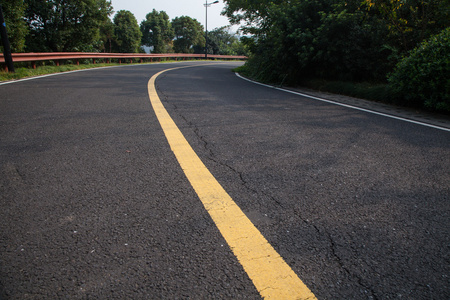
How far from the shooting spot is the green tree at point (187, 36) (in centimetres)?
8050

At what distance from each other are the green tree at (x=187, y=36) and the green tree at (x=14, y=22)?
2431 inches

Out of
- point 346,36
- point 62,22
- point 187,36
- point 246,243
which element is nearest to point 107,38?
point 62,22

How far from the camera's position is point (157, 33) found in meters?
70.4

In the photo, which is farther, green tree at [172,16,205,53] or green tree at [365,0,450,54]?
green tree at [172,16,205,53]

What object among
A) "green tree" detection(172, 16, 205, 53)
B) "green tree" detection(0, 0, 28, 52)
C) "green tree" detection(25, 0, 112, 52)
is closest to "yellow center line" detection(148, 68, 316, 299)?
"green tree" detection(0, 0, 28, 52)

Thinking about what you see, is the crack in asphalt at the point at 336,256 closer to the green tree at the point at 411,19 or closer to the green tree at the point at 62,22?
the green tree at the point at 411,19

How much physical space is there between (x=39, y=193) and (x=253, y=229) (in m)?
1.54

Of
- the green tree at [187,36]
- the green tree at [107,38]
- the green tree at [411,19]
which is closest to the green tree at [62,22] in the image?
the green tree at [107,38]

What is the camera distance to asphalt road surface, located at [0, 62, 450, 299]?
1382 mm

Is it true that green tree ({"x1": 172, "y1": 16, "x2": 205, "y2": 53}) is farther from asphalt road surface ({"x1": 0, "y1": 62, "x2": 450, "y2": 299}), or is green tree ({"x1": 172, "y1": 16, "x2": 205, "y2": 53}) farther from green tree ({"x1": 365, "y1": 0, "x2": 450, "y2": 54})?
asphalt road surface ({"x1": 0, "y1": 62, "x2": 450, "y2": 299})

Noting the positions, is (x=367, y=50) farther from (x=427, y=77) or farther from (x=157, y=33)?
(x=157, y=33)

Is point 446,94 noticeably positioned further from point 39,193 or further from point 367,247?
point 39,193

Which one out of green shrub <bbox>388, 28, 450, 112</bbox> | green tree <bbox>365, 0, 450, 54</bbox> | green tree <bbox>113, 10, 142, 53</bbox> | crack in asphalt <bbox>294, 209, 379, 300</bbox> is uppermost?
green tree <bbox>113, 10, 142, 53</bbox>

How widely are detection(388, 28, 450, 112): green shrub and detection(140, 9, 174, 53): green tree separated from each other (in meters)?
68.3
